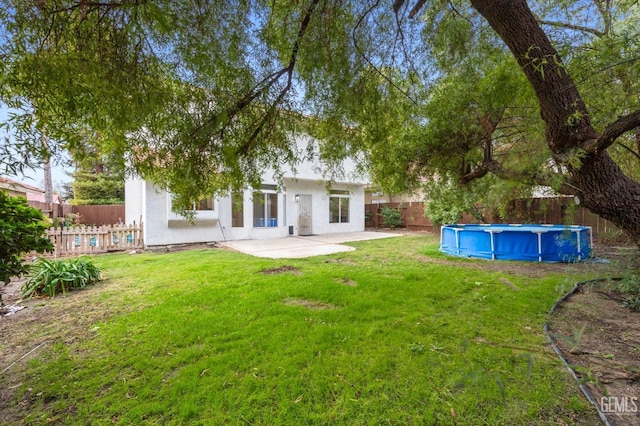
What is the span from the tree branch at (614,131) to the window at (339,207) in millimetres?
11879

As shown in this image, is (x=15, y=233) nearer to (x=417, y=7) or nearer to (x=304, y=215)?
(x=417, y=7)

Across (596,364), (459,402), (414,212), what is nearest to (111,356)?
(459,402)

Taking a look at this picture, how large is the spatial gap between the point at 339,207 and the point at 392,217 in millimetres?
3382

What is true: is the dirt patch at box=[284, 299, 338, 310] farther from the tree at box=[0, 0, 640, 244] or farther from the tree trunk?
the tree trunk

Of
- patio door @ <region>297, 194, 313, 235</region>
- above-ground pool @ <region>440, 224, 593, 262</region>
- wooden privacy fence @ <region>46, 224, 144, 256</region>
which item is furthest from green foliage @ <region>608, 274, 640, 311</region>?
wooden privacy fence @ <region>46, 224, 144, 256</region>

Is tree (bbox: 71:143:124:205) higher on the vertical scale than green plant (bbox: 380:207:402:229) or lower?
higher

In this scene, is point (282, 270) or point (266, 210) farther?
point (266, 210)

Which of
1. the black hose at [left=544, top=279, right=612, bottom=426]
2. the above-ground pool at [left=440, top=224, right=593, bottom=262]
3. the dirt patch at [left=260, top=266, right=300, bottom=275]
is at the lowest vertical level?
the black hose at [left=544, top=279, right=612, bottom=426]

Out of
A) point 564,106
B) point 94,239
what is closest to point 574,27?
point 564,106

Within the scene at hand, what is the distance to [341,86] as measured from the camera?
137 inches

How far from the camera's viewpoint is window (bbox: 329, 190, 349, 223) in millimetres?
14055

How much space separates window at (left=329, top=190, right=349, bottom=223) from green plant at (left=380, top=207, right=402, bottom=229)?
2671 mm

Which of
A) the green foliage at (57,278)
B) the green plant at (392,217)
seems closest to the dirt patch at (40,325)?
the green foliage at (57,278)

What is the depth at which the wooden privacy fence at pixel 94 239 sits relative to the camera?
26.2ft
